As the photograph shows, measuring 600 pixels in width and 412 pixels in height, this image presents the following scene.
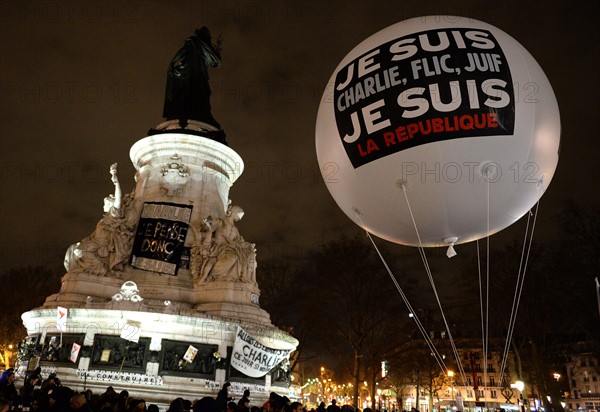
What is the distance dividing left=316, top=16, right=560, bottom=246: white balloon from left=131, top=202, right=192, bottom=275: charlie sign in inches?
468

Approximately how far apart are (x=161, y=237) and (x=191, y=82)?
10384 mm

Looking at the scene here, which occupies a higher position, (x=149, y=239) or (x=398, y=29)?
(x=398, y=29)

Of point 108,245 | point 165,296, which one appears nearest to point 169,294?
point 165,296

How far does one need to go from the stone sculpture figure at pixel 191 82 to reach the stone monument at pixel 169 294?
0.39 ft

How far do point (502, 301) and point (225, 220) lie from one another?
20549mm

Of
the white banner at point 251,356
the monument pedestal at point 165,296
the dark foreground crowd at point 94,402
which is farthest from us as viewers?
the white banner at point 251,356

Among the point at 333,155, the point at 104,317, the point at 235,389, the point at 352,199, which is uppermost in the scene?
the point at 333,155

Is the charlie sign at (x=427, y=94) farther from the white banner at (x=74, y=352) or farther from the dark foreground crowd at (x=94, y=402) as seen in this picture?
the white banner at (x=74, y=352)

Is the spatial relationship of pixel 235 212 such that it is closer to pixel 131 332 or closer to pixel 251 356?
pixel 251 356

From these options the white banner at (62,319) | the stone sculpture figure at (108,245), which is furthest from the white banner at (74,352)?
the stone sculpture figure at (108,245)

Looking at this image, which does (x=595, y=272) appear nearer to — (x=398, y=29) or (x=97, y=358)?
(x=398, y=29)

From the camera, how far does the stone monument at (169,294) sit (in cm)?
1627

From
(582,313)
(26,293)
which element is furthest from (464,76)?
(26,293)

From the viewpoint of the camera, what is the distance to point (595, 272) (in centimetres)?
2561
